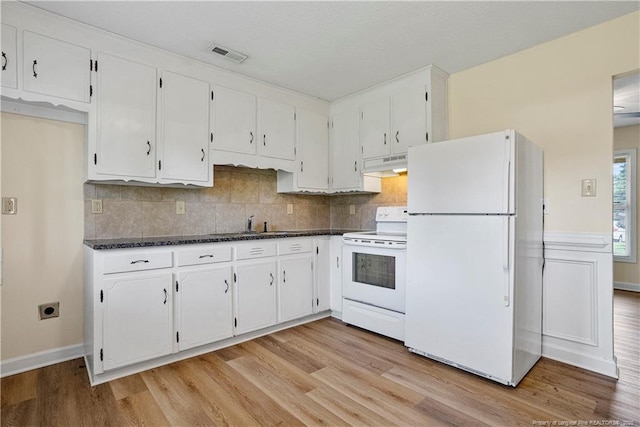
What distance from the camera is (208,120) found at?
2.83m

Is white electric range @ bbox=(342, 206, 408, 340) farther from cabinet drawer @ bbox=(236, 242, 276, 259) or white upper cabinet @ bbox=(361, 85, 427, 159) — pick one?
cabinet drawer @ bbox=(236, 242, 276, 259)

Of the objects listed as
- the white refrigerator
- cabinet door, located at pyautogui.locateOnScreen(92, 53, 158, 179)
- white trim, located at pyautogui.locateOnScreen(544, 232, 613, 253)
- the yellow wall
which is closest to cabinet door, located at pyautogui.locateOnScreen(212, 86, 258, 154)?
cabinet door, located at pyautogui.locateOnScreen(92, 53, 158, 179)

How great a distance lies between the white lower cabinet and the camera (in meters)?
2.13

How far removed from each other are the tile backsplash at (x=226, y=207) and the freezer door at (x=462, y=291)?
3.86 ft

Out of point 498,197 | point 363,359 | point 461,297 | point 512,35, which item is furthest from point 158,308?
point 512,35

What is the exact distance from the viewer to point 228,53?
2.63 meters

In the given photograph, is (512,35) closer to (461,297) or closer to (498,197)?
(498,197)

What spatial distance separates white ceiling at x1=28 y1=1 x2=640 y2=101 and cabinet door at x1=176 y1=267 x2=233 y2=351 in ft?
5.74

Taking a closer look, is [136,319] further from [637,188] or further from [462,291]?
[637,188]

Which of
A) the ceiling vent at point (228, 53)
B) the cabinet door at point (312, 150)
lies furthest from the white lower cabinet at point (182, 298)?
the ceiling vent at point (228, 53)

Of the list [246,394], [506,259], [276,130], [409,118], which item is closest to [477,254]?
[506,259]

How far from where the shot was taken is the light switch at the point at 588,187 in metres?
2.34

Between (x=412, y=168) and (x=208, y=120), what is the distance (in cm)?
176

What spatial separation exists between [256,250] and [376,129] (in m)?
1.71
